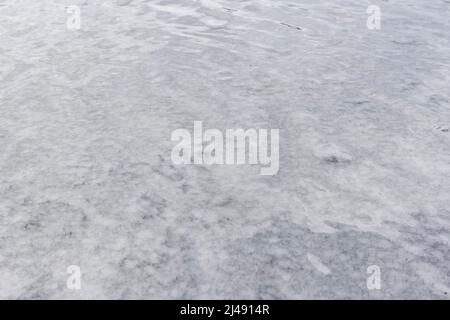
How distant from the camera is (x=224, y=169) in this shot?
2.36m

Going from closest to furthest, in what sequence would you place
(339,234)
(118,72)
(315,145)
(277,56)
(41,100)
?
(339,234) → (315,145) → (41,100) → (118,72) → (277,56)

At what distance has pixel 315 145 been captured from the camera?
257 cm

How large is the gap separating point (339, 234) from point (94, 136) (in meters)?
1.65

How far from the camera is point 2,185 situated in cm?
220

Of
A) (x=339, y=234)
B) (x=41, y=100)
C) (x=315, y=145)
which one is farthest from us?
(x=41, y=100)

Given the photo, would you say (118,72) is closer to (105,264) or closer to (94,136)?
(94,136)

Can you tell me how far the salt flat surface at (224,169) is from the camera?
1705mm

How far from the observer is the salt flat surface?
171cm

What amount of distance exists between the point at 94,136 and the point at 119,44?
1885 mm

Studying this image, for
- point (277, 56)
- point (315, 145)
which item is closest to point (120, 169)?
point (315, 145)
